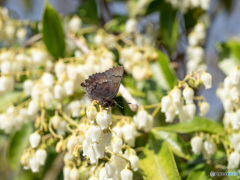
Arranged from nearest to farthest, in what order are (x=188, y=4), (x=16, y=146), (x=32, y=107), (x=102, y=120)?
1. (x=102, y=120)
2. (x=32, y=107)
3. (x=16, y=146)
4. (x=188, y=4)

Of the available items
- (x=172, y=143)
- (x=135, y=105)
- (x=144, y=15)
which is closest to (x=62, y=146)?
(x=135, y=105)

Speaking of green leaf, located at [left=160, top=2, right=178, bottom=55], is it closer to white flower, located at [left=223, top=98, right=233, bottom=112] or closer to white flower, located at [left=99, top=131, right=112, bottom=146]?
white flower, located at [left=223, top=98, right=233, bottom=112]

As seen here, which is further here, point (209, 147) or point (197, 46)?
point (197, 46)

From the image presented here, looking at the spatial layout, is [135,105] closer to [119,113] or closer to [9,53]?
[119,113]

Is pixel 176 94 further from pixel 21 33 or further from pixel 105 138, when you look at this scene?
pixel 21 33

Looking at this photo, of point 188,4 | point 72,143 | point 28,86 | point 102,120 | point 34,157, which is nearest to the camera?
point 102,120

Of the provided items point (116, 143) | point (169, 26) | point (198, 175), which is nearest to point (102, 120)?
point (116, 143)

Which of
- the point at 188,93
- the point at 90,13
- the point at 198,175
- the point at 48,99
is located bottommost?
the point at 198,175
